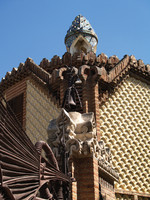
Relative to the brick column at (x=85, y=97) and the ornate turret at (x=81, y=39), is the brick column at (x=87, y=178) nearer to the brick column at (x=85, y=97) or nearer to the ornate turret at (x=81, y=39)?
the brick column at (x=85, y=97)

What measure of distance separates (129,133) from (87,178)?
11.9 feet

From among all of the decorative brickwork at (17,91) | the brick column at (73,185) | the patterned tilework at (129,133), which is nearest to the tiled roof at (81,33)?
the decorative brickwork at (17,91)

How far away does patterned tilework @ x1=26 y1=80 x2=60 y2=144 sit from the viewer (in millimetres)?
9102

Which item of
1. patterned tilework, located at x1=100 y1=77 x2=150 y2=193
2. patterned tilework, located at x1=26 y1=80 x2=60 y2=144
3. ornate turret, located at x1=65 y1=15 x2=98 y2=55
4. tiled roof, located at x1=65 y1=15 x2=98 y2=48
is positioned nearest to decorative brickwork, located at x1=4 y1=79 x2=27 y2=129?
patterned tilework, located at x1=26 y1=80 x2=60 y2=144

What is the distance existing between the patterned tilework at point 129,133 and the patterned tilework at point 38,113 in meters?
1.45

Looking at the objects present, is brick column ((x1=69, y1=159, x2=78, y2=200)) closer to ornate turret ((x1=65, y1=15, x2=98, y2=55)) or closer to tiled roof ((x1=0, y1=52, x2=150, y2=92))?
tiled roof ((x1=0, y1=52, x2=150, y2=92))

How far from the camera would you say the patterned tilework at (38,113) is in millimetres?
9102

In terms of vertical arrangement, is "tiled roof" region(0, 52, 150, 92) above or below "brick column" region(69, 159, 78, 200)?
above

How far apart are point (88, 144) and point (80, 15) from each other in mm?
9526

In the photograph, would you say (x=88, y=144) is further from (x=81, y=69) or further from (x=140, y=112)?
(x=140, y=112)

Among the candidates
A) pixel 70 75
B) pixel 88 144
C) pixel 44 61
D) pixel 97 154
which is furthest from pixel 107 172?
pixel 44 61

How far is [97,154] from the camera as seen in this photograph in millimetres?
5859

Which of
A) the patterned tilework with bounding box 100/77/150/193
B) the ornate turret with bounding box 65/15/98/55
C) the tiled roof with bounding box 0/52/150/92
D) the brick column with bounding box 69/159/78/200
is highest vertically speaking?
the ornate turret with bounding box 65/15/98/55

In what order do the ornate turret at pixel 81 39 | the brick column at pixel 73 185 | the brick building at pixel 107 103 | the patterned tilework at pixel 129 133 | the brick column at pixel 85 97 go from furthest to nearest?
1. the ornate turret at pixel 81 39
2. the patterned tilework at pixel 129 133
3. the brick building at pixel 107 103
4. the brick column at pixel 85 97
5. the brick column at pixel 73 185
